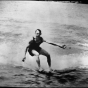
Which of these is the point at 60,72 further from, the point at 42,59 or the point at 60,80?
the point at 42,59

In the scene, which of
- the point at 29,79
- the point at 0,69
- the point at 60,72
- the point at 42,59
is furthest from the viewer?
the point at 42,59

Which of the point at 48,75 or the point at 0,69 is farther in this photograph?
the point at 0,69

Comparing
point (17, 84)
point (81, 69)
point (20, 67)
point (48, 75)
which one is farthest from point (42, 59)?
point (17, 84)

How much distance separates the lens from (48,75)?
7375 millimetres

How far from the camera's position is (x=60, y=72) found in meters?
7.96

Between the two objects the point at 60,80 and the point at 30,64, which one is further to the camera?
the point at 30,64

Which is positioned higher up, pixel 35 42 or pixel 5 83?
pixel 35 42

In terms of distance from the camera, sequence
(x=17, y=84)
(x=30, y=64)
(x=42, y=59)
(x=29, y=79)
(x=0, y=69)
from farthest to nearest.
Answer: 1. (x=42, y=59)
2. (x=30, y=64)
3. (x=0, y=69)
4. (x=29, y=79)
5. (x=17, y=84)

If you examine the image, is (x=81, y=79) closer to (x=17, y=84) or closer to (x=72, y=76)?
(x=72, y=76)

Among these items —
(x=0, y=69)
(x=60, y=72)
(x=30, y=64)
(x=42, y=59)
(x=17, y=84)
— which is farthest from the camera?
(x=42, y=59)

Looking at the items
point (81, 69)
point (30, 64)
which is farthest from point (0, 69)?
point (81, 69)

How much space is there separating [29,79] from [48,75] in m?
0.76

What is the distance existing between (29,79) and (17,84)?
0.65 m

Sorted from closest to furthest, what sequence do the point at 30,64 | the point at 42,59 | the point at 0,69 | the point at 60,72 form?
the point at 60,72 < the point at 0,69 < the point at 30,64 < the point at 42,59
